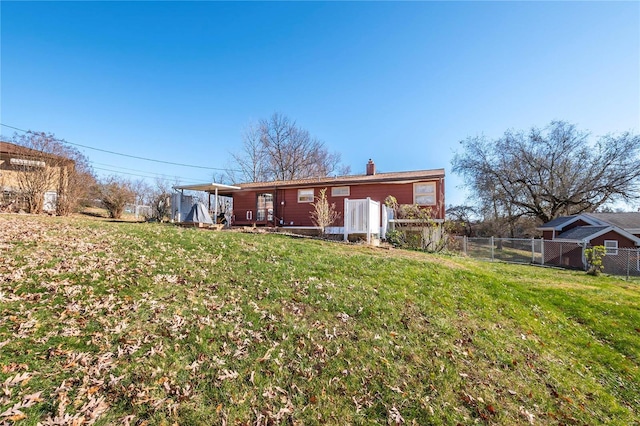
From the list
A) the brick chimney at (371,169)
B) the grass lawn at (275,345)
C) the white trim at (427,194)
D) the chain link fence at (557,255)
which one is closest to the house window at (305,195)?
the brick chimney at (371,169)

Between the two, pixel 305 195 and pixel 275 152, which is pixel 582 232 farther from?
pixel 275 152

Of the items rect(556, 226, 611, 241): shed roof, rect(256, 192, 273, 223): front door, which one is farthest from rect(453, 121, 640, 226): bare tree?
rect(256, 192, 273, 223): front door

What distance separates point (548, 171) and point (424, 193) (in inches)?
726

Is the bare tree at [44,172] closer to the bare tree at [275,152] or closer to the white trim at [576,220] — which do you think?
the bare tree at [275,152]

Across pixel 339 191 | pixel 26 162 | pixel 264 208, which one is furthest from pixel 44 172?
pixel 339 191

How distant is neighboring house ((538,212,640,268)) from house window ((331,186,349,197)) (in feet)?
35.1

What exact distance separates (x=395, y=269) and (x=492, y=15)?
953 centimetres

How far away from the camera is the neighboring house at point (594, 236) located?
52.7 feet

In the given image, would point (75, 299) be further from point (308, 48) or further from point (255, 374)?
point (308, 48)

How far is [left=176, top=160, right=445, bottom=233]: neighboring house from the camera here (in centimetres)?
1426

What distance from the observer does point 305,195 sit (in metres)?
16.4

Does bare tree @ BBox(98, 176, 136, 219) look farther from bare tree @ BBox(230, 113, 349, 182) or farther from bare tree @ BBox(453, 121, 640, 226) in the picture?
bare tree @ BBox(453, 121, 640, 226)

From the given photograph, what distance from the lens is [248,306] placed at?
4133 millimetres

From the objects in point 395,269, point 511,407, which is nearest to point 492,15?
point 395,269
